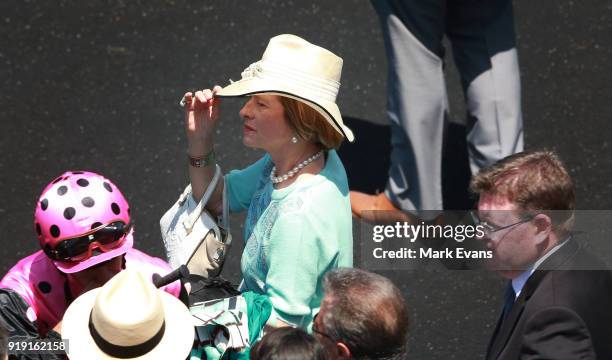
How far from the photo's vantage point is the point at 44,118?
6117 mm

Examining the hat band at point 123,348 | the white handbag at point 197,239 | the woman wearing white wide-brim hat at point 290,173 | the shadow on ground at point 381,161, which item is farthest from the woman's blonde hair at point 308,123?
the shadow on ground at point 381,161

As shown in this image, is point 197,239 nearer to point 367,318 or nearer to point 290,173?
point 290,173

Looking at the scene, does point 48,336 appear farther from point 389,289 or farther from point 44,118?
point 44,118

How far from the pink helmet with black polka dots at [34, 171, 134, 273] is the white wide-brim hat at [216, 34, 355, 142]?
1.96 ft

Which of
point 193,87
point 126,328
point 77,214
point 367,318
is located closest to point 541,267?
point 367,318

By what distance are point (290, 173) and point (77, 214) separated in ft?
2.50

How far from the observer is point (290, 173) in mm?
3887

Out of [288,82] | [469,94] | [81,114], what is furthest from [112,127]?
[288,82]

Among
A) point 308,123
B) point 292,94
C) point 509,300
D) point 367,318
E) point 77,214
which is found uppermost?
point 292,94

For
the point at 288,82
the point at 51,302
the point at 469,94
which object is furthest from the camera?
the point at 469,94

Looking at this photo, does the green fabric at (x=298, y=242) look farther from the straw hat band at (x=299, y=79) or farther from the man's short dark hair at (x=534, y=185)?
the man's short dark hair at (x=534, y=185)

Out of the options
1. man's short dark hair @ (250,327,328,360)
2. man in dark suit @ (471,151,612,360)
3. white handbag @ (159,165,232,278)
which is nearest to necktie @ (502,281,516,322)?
man in dark suit @ (471,151,612,360)

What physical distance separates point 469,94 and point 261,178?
174cm

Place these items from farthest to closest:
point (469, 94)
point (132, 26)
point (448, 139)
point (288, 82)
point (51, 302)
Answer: point (132, 26), point (448, 139), point (469, 94), point (288, 82), point (51, 302)
